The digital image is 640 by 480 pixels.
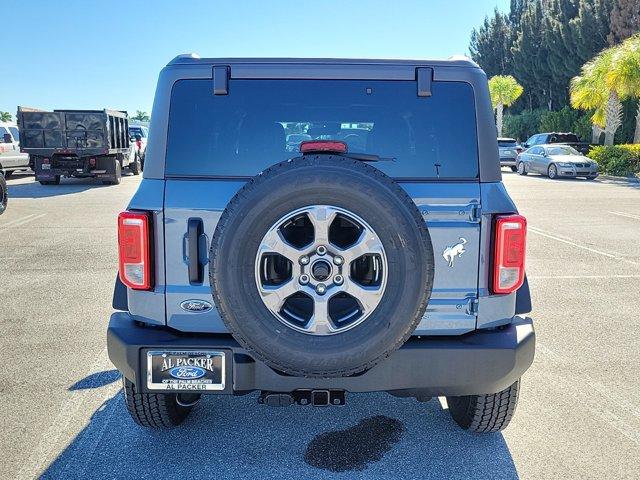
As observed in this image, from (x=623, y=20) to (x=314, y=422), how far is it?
137 ft

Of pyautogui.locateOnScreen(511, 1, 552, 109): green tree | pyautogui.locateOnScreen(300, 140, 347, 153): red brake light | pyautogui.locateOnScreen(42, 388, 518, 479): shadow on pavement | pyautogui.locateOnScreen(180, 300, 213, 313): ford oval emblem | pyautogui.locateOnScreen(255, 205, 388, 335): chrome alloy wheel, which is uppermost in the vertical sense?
pyautogui.locateOnScreen(511, 1, 552, 109): green tree

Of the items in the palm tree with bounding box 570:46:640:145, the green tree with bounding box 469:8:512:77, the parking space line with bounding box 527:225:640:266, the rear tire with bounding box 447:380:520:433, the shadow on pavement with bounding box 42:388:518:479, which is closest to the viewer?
the shadow on pavement with bounding box 42:388:518:479

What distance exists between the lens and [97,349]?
4.74 meters

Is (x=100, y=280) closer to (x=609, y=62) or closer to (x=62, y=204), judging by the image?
(x=62, y=204)

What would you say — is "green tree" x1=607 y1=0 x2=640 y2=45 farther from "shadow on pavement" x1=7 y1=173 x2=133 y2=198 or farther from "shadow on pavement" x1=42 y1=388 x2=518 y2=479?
"shadow on pavement" x1=42 y1=388 x2=518 y2=479

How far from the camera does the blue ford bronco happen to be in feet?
8.19

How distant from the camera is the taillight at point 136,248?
9.16 feet

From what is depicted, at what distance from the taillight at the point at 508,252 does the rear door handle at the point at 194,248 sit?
1.37 m

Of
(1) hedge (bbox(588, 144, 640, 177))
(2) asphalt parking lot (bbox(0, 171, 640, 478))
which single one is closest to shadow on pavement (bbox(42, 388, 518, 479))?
(2) asphalt parking lot (bbox(0, 171, 640, 478))

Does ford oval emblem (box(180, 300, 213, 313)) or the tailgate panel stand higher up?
the tailgate panel

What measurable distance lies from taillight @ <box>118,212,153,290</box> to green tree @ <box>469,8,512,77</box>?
5842 centimetres

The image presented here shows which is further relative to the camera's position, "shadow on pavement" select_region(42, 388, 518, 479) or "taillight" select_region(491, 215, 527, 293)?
"shadow on pavement" select_region(42, 388, 518, 479)

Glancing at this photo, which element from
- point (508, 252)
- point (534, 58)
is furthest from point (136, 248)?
point (534, 58)

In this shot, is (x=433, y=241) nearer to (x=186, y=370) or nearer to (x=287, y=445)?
(x=186, y=370)
